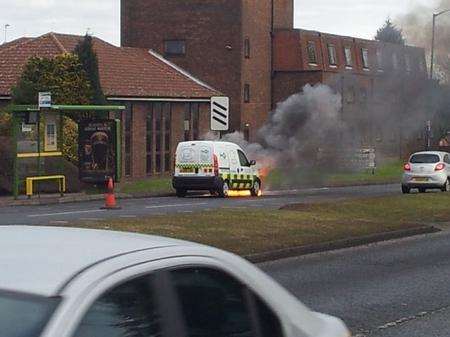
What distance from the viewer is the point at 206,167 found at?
36844 millimetres

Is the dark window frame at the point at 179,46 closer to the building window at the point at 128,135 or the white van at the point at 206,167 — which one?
the building window at the point at 128,135

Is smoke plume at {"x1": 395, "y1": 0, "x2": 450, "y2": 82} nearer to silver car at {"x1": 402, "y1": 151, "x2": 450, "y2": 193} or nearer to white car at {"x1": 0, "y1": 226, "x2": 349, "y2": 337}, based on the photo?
silver car at {"x1": 402, "y1": 151, "x2": 450, "y2": 193}

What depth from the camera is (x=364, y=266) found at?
54.0 ft

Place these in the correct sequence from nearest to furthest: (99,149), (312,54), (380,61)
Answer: (99,149) < (380,61) < (312,54)

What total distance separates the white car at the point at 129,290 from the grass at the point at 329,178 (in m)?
39.8

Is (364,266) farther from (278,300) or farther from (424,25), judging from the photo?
(424,25)

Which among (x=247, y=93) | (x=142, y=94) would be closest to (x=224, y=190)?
(x=142, y=94)

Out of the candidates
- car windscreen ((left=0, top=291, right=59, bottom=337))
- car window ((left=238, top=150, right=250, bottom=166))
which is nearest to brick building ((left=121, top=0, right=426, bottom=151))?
car window ((left=238, top=150, right=250, bottom=166))

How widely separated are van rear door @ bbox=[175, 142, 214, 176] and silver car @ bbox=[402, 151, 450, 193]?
7308 millimetres

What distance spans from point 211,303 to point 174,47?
5644 cm

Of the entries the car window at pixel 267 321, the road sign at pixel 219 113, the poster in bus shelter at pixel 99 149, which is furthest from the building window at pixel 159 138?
the car window at pixel 267 321

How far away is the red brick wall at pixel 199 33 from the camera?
5906 cm

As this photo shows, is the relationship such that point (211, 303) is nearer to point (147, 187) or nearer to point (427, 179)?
point (427, 179)

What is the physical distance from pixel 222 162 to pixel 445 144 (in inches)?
1210
